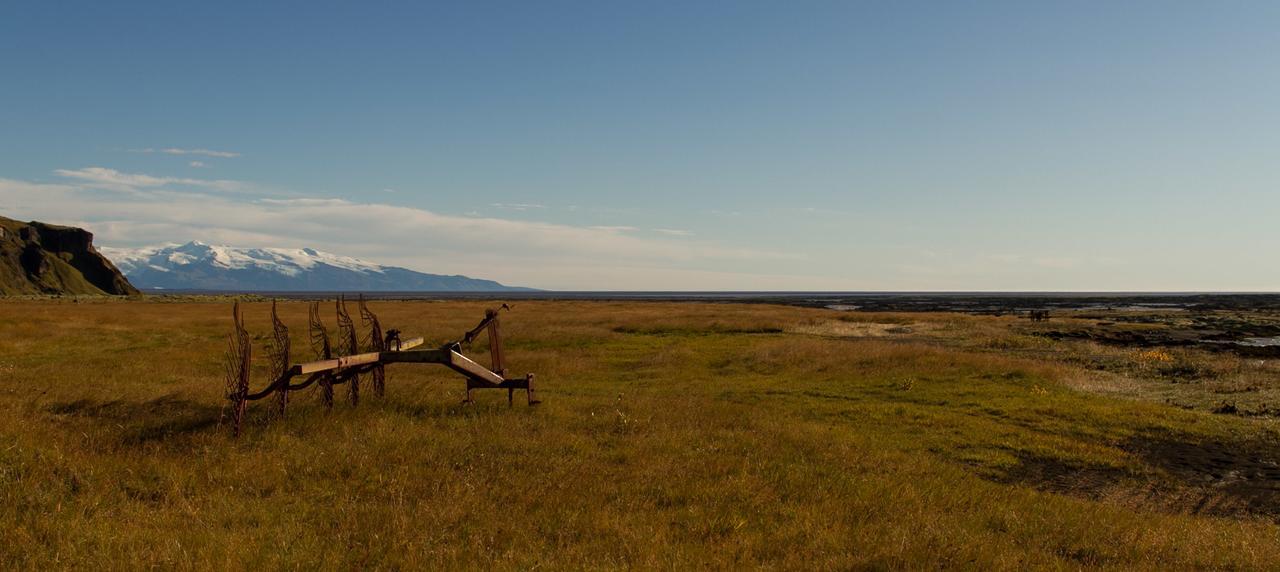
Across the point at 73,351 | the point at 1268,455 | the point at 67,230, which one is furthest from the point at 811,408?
the point at 67,230

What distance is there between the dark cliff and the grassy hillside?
16448cm

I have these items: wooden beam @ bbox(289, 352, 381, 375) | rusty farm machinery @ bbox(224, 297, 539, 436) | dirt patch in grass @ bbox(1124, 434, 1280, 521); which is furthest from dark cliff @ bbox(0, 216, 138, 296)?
dirt patch in grass @ bbox(1124, 434, 1280, 521)

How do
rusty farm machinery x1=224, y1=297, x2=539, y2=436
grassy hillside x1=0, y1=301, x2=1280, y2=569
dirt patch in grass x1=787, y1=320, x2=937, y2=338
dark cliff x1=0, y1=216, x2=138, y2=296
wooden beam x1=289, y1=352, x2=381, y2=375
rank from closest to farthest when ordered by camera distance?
grassy hillside x1=0, y1=301, x2=1280, y2=569, wooden beam x1=289, y1=352, x2=381, y2=375, rusty farm machinery x1=224, y1=297, x2=539, y2=436, dirt patch in grass x1=787, y1=320, x2=937, y2=338, dark cliff x1=0, y1=216, x2=138, y2=296

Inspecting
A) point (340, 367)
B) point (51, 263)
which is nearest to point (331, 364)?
point (340, 367)

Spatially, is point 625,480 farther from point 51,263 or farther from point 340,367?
point 51,263

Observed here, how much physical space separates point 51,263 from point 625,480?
7933 inches

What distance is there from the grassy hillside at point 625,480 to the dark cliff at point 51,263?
16448 cm

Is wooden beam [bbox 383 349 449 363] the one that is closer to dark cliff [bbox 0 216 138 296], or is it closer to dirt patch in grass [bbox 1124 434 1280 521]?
dirt patch in grass [bbox 1124 434 1280 521]

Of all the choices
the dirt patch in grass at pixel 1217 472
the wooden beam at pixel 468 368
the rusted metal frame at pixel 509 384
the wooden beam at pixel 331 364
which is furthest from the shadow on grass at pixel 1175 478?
the wooden beam at pixel 331 364

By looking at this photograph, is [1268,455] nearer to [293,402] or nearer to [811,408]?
[811,408]

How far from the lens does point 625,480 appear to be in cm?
986

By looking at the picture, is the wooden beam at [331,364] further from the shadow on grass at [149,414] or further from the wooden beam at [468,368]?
the shadow on grass at [149,414]

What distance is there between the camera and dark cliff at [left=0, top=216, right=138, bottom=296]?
143375 millimetres

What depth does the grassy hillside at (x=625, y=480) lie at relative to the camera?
23.9ft
